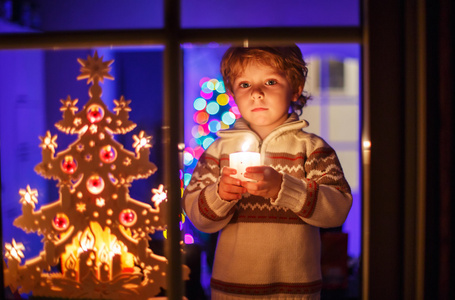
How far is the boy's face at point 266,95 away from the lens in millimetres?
1952

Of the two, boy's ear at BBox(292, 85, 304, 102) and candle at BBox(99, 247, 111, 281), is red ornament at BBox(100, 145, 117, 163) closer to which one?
candle at BBox(99, 247, 111, 281)

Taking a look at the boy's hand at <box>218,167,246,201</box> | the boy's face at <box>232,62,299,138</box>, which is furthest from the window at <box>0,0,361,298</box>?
the boy's hand at <box>218,167,246,201</box>

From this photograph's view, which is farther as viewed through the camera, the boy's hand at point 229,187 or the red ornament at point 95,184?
the red ornament at point 95,184

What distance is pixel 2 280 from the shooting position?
2094 millimetres

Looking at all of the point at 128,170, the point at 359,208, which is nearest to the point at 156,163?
the point at 128,170

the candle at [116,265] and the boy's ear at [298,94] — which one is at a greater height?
the boy's ear at [298,94]

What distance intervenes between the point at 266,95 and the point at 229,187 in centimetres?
47

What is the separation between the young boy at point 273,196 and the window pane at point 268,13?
13 centimetres

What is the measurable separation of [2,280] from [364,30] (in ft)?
7.14

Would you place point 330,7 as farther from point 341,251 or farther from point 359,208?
point 341,251

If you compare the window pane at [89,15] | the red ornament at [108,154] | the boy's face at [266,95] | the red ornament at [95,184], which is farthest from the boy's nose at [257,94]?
the red ornament at [95,184]

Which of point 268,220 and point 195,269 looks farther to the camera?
point 195,269

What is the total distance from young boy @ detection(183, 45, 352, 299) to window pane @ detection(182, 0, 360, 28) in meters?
0.13

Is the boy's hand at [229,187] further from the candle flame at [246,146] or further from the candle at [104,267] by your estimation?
the candle at [104,267]
